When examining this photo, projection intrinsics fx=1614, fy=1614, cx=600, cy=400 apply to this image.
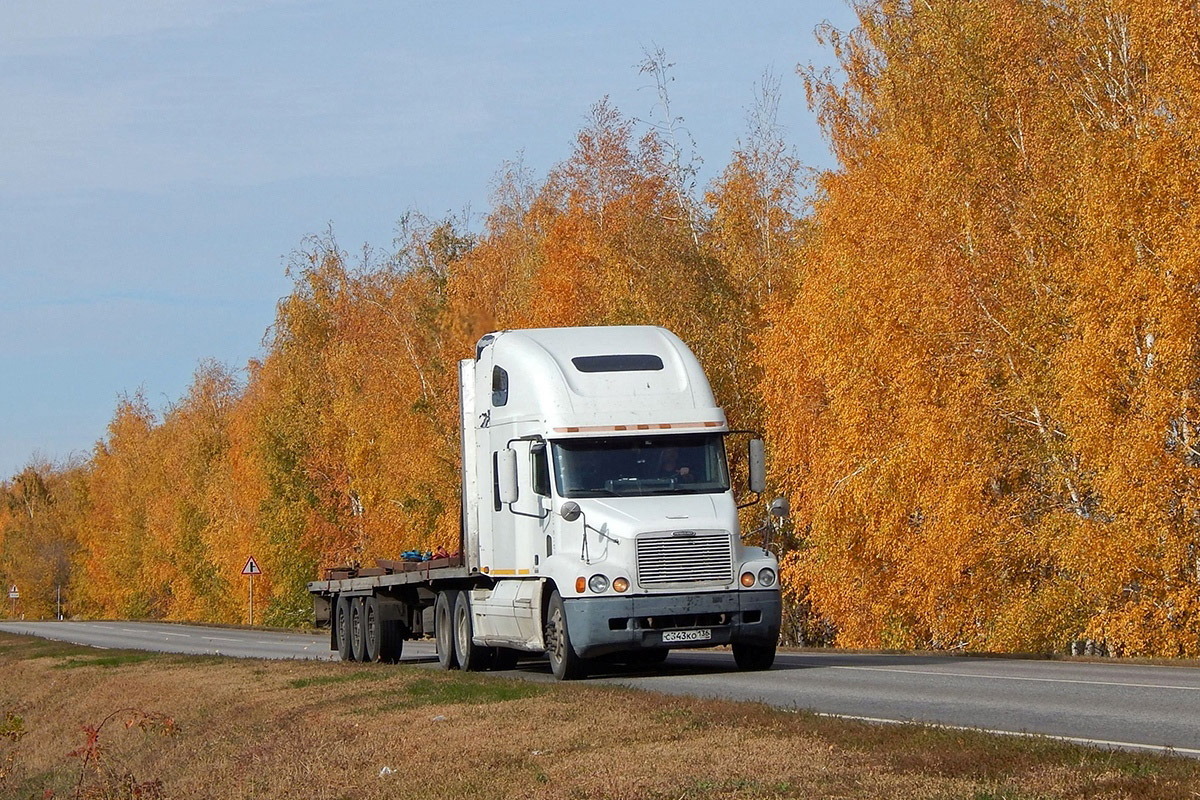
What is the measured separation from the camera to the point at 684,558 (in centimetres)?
1884

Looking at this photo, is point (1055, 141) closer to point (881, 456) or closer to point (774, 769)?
point (881, 456)

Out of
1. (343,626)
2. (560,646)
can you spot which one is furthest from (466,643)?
(343,626)

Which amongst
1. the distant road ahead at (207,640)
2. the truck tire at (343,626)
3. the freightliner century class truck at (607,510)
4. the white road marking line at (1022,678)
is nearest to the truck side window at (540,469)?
the freightliner century class truck at (607,510)

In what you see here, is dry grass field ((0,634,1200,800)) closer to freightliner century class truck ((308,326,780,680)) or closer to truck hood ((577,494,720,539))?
freightliner century class truck ((308,326,780,680))

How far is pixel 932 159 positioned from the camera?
29562 millimetres

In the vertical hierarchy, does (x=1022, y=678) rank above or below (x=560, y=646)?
below

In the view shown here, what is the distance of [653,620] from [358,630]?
30.1ft

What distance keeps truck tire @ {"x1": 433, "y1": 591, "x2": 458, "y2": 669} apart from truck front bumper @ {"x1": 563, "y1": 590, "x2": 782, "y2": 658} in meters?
4.56

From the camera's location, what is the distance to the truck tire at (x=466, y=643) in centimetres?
2220

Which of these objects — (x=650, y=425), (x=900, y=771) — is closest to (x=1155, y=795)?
(x=900, y=771)

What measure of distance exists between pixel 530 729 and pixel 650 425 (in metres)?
7.14

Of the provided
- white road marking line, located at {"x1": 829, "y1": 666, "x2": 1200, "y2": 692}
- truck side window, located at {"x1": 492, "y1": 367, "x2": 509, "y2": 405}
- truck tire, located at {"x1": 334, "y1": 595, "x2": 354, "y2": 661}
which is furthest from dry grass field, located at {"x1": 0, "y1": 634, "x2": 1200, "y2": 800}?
truck tire, located at {"x1": 334, "y1": 595, "x2": 354, "y2": 661}

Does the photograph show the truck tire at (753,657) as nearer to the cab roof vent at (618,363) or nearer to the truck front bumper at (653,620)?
the truck front bumper at (653,620)

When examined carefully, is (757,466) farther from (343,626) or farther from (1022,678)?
(343,626)
